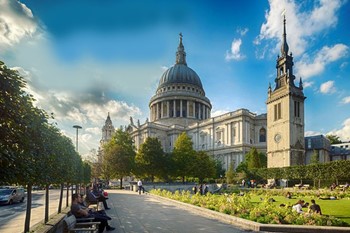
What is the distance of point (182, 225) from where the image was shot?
13.9 meters

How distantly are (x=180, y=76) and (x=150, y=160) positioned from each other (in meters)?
69.5

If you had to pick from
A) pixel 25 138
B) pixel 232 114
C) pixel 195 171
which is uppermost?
pixel 232 114

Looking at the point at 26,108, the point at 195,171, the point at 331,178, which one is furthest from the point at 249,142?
the point at 26,108

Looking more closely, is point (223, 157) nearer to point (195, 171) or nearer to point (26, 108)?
point (195, 171)

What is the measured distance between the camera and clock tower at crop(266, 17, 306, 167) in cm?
6284

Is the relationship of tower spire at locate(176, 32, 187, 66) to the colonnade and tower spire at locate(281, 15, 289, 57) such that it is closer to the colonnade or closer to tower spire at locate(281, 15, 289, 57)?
the colonnade

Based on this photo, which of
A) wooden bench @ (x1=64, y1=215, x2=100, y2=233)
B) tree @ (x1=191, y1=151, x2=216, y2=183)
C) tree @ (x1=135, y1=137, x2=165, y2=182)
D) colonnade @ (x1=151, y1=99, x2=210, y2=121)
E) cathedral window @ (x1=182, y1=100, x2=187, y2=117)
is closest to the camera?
wooden bench @ (x1=64, y1=215, x2=100, y2=233)

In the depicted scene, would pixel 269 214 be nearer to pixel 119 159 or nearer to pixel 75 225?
pixel 75 225

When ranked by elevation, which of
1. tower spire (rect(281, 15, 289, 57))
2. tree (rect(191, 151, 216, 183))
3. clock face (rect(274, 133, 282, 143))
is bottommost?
tree (rect(191, 151, 216, 183))

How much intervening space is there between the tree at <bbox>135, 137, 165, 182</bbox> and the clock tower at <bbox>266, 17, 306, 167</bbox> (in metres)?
24.4

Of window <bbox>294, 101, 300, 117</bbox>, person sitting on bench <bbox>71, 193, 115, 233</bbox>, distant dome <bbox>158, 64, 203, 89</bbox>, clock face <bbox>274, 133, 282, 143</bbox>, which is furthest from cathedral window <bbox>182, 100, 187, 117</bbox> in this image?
person sitting on bench <bbox>71, 193, 115, 233</bbox>

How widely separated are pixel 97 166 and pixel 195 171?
25030 mm

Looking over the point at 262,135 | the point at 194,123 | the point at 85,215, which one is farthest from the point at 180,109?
the point at 85,215

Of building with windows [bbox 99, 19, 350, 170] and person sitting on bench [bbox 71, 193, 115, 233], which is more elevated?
building with windows [bbox 99, 19, 350, 170]
